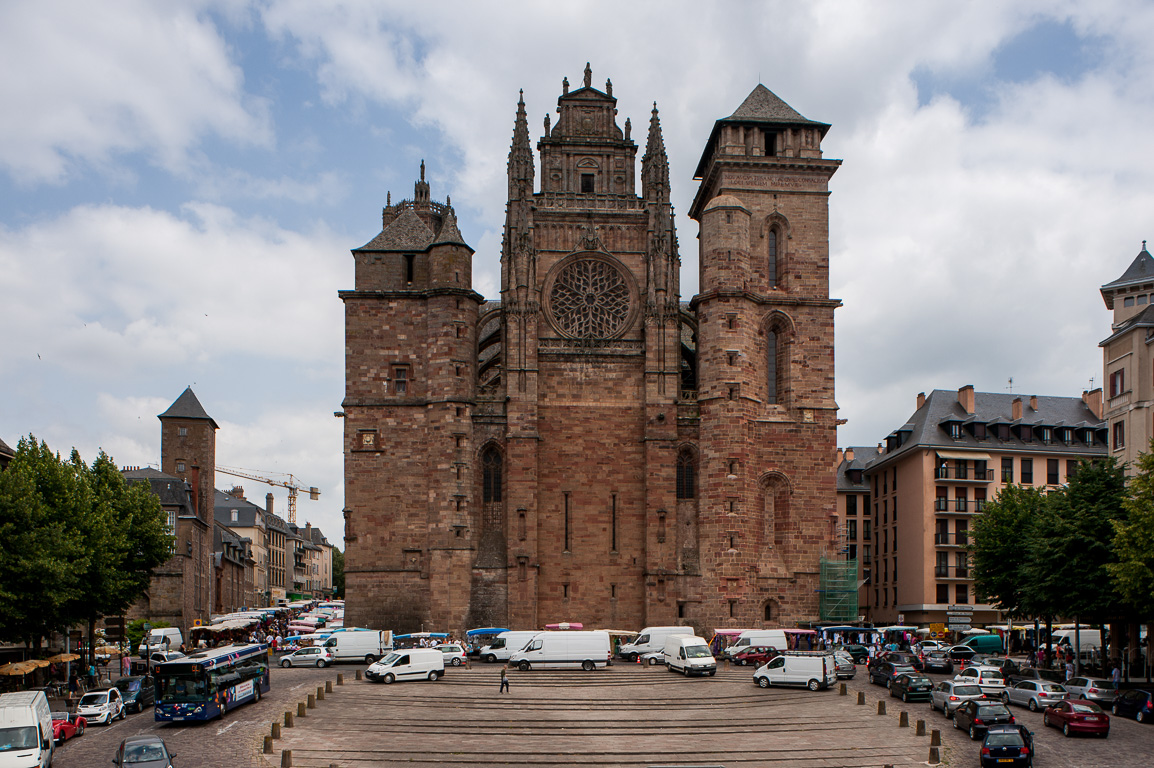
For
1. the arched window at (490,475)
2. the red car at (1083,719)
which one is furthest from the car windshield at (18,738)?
the arched window at (490,475)

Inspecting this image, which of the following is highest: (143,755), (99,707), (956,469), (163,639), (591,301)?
(591,301)

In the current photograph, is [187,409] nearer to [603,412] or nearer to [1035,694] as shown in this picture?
[603,412]

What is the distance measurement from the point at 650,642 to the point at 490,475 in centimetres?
1437

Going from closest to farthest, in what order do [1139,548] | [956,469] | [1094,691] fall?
1. [1094,691]
2. [1139,548]
3. [956,469]

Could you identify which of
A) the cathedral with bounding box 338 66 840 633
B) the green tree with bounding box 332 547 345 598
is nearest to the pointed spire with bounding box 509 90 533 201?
the cathedral with bounding box 338 66 840 633

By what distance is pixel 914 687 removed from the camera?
42406 mm

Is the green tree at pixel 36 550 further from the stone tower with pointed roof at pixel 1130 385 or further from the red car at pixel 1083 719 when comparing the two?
the stone tower with pointed roof at pixel 1130 385

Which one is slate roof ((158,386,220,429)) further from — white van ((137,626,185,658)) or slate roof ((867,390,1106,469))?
slate roof ((867,390,1106,469))

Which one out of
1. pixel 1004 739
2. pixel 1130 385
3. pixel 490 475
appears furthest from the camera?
pixel 490 475

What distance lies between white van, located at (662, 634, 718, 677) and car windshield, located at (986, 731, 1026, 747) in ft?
58.9

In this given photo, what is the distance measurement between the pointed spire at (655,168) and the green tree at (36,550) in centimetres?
3483

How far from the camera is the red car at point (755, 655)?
53.5 meters

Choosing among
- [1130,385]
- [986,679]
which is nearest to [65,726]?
[986,679]

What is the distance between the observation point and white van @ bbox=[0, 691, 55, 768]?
29.3 metres
